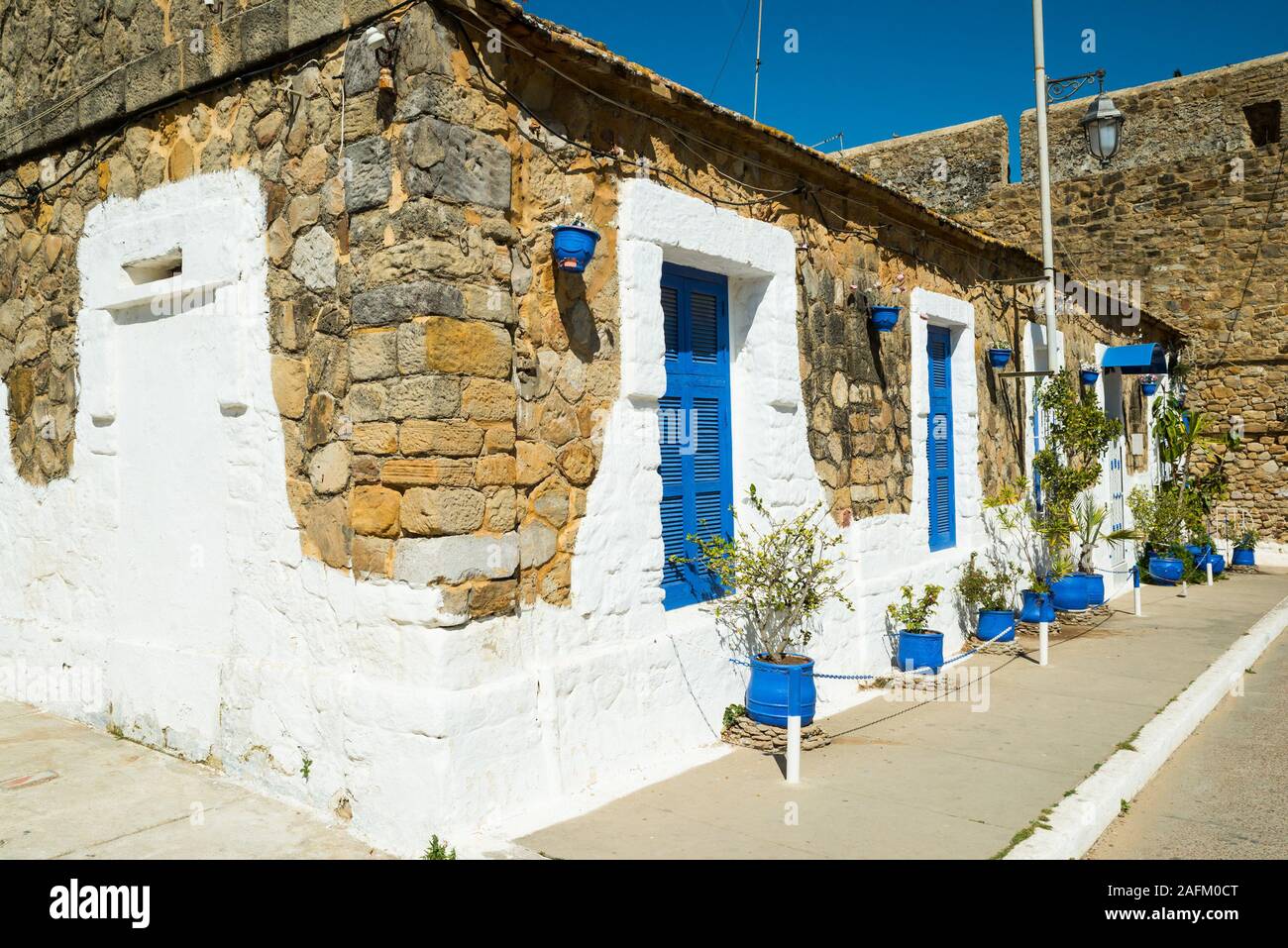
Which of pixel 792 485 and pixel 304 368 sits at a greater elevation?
pixel 304 368

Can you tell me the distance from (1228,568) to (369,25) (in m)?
14.0

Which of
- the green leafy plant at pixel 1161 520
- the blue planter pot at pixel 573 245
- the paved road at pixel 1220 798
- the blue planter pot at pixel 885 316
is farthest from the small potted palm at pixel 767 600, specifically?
the green leafy plant at pixel 1161 520

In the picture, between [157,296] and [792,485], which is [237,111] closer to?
[157,296]

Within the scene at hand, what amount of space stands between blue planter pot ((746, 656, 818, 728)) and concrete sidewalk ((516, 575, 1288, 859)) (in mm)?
253

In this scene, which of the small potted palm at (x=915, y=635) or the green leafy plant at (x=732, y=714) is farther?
the small potted palm at (x=915, y=635)

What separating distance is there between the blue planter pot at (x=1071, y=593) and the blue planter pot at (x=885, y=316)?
14.2 ft

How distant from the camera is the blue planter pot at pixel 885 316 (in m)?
7.17

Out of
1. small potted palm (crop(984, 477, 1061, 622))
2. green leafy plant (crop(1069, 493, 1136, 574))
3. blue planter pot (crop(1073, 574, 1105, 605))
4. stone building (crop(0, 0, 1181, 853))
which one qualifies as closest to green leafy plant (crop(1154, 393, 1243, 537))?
green leafy plant (crop(1069, 493, 1136, 574))

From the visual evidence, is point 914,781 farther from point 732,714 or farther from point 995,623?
point 995,623

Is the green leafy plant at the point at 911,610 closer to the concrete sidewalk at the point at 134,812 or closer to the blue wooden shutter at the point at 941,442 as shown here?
the blue wooden shutter at the point at 941,442

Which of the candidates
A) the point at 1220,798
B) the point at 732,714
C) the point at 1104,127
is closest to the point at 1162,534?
the point at 1104,127

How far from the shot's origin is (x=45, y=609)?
597 cm
